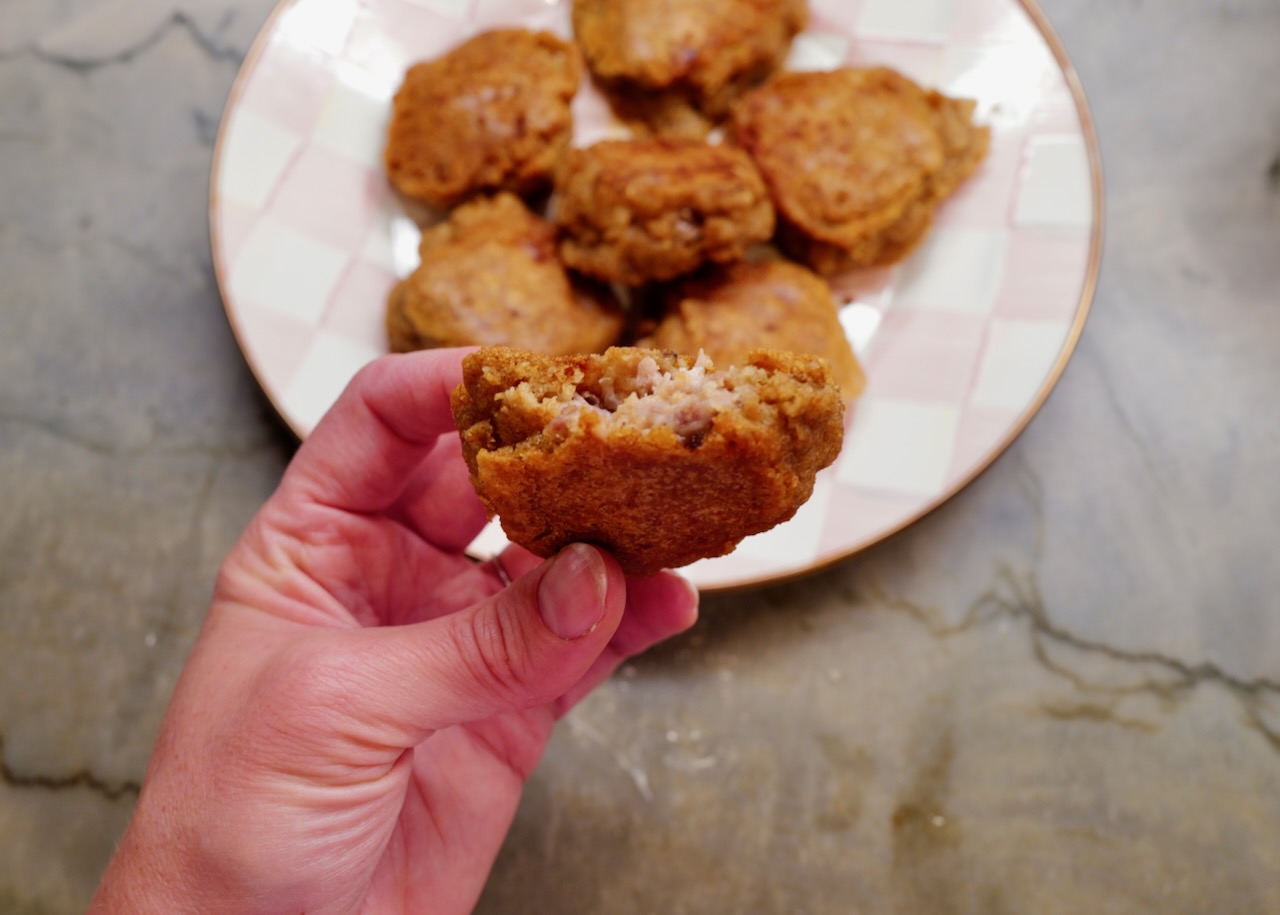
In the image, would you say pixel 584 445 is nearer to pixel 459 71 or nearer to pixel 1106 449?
pixel 459 71

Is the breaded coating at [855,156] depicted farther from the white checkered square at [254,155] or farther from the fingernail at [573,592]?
the fingernail at [573,592]

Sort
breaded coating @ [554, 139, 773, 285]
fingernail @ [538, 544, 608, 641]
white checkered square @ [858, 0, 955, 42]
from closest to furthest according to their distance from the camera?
fingernail @ [538, 544, 608, 641], breaded coating @ [554, 139, 773, 285], white checkered square @ [858, 0, 955, 42]

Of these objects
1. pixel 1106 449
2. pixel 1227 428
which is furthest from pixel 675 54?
pixel 1227 428

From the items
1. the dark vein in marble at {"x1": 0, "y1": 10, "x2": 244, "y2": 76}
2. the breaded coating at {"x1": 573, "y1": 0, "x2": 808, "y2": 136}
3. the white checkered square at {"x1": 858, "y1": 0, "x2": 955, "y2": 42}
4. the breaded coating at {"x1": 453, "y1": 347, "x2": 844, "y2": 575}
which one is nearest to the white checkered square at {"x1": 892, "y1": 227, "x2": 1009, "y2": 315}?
the white checkered square at {"x1": 858, "y1": 0, "x2": 955, "y2": 42}

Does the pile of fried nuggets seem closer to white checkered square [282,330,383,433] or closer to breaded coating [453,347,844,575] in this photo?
white checkered square [282,330,383,433]

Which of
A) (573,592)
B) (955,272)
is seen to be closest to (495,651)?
(573,592)

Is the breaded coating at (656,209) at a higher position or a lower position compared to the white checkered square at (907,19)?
lower

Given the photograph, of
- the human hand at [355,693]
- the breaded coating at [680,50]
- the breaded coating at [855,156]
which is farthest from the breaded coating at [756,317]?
the human hand at [355,693]

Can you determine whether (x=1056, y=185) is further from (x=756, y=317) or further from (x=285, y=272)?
(x=285, y=272)
